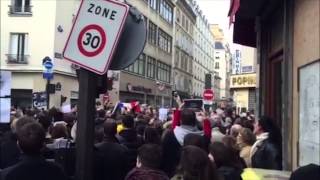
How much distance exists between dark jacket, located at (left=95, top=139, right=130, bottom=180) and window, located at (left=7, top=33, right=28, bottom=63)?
32.2 m

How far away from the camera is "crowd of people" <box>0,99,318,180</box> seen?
431cm

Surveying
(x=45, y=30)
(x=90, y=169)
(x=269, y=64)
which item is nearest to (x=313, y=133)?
(x=90, y=169)

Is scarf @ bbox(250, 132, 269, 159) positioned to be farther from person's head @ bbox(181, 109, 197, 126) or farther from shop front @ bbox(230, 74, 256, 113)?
shop front @ bbox(230, 74, 256, 113)

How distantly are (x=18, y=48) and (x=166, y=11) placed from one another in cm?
3142

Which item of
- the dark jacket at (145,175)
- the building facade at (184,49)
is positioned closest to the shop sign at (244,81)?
the dark jacket at (145,175)

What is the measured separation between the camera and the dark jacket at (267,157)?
6.82 metres

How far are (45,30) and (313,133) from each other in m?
34.0

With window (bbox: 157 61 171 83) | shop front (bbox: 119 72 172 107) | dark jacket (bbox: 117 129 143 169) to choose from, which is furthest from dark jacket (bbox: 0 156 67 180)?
window (bbox: 157 61 171 83)

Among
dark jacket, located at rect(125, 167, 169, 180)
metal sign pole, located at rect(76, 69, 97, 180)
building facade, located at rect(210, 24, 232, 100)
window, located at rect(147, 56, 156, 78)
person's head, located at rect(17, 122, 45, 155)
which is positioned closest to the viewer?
person's head, located at rect(17, 122, 45, 155)

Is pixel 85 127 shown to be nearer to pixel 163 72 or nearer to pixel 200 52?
pixel 163 72

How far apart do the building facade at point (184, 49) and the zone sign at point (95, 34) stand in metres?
68.6

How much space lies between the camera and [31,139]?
4.29 meters

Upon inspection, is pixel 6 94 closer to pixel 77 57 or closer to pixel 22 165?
pixel 77 57

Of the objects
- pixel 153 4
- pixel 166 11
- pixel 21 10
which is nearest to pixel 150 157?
pixel 21 10
